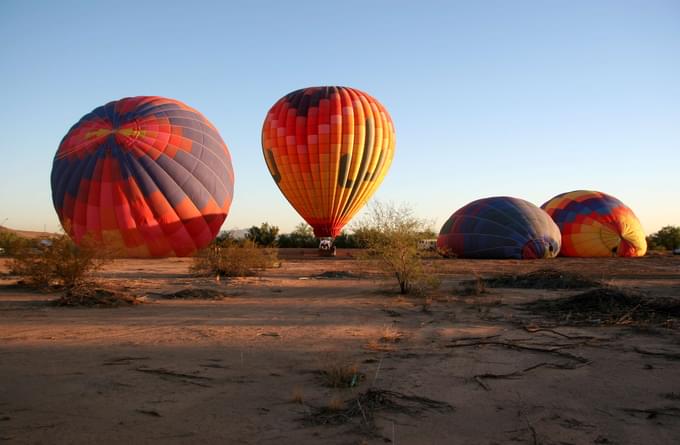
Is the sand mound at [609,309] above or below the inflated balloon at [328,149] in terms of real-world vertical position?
below

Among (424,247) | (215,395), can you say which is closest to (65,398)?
(215,395)

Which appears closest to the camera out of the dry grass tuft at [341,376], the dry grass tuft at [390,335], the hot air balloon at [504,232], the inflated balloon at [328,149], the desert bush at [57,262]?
the dry grass tuft at [341,376]

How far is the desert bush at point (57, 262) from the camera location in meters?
9.99

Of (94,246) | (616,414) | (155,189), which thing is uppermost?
(155,189)

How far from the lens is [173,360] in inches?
187

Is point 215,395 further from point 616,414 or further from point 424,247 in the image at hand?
point 424,247

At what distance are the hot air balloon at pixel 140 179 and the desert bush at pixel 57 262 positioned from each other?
770 centimetres

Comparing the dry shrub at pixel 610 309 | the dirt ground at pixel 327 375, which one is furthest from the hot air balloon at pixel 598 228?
the dirt ground at pixel 327 375

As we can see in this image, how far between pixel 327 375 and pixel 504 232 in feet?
71.6

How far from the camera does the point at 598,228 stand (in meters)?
27.2

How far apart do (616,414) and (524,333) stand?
274 centimetres

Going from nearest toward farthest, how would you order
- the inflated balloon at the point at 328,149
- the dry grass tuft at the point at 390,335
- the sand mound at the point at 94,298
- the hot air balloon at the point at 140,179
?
the dry grass tuft at the point at 390,335
the sand mound at the point at 94,298
the hot air balloon at the point at 140,179
the inflated balloon at the point at 328,149

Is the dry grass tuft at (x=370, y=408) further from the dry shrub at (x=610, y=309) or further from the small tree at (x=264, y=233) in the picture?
the small tree at (x=264, y=233)

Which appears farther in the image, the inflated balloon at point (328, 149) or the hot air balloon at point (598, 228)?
the hot air balloon at point (598, 228)
